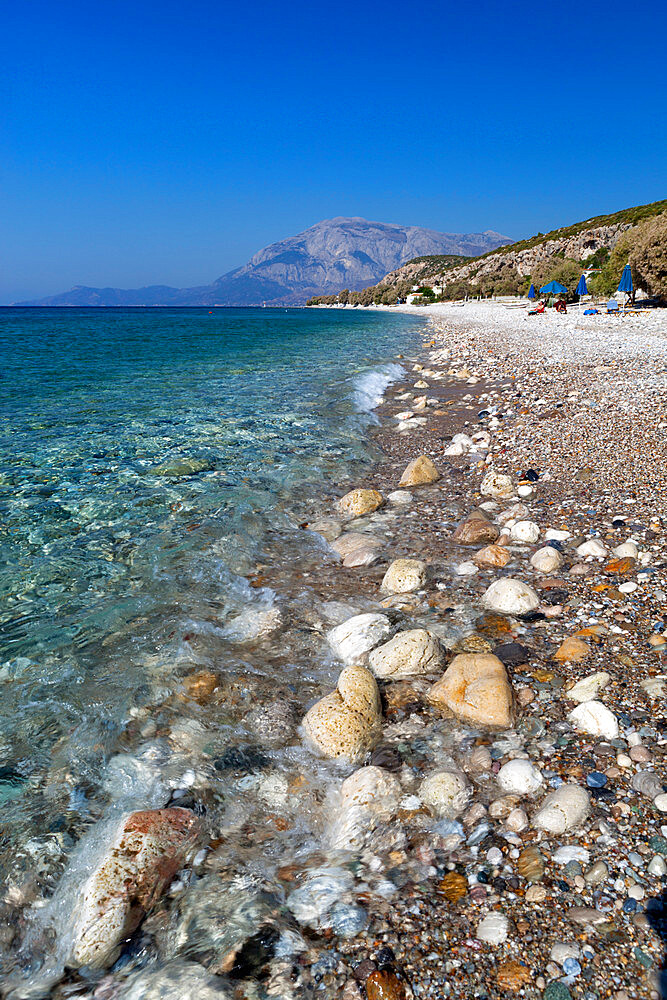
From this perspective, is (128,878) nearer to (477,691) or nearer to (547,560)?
(477,691)

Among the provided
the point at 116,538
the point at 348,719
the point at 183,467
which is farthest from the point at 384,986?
the point at 183,467

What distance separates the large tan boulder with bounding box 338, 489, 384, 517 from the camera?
7199 millimetres

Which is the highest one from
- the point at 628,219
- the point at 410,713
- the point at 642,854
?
the point at 628,219

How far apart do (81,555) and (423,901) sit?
5181 millimetres

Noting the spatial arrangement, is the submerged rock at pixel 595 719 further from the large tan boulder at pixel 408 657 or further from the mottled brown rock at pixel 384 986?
the mottled brown rock at pixel 384 986

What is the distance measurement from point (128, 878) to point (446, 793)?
1.68 metres

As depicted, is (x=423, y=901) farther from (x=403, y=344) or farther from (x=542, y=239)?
(x=542, y=239)

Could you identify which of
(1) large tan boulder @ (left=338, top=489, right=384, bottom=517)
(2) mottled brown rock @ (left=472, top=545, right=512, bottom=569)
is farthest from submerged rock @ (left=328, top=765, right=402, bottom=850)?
(1) large tan boulder @ (left=338, top=489, right=384, bottom=517)

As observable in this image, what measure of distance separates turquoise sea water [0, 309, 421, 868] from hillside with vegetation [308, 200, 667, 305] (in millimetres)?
30457

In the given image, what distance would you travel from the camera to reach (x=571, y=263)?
5975 cm

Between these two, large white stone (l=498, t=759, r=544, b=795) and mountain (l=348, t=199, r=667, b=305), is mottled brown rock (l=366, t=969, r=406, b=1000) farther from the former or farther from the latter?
mountain (l=348, t=199, r=667, b=305)

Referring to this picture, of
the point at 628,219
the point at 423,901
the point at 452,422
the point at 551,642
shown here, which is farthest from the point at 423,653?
the point at 628,219

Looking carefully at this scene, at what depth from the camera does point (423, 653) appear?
4023 mm

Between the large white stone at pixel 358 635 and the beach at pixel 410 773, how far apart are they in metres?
0.02
